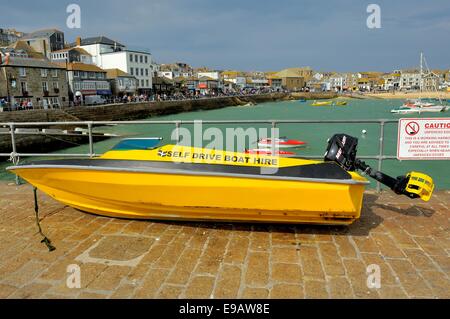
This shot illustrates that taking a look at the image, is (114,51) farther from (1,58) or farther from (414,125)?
(414,125)

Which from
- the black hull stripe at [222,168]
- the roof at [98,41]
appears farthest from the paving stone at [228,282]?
the roof at [98,41]

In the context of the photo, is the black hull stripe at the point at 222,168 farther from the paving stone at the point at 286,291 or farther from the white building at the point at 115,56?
the white building at the point at 115,56

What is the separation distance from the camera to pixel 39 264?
310 cm

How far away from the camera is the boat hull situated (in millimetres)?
3447

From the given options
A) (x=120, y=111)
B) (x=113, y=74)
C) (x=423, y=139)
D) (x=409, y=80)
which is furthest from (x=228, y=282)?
(x=409, y=80)

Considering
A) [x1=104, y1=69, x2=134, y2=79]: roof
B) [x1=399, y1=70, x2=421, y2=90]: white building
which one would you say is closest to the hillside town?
[x1=104, y1=69, x2=134, y2=79]: roof

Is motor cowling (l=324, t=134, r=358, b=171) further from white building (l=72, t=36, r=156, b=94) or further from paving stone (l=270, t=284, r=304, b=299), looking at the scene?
white building (l=72, t=36, r=156, b=94)

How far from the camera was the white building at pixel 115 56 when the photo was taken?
73812 millimetres

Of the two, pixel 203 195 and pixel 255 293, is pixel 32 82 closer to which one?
pixel 203 195

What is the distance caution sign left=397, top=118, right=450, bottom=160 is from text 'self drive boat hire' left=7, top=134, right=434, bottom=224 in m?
1.48

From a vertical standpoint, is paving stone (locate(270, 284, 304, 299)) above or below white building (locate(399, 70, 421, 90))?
below

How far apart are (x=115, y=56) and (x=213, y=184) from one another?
78.3 metres

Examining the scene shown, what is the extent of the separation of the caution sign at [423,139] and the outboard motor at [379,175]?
1.37 meters

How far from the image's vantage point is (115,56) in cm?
7438
